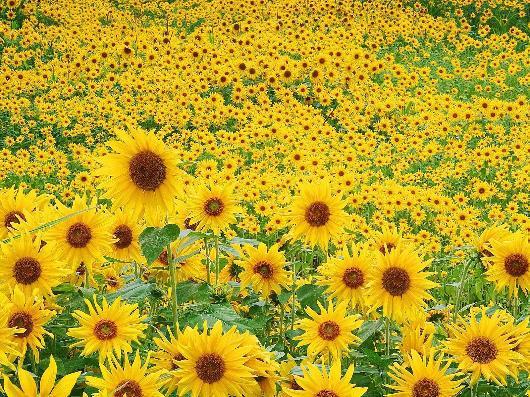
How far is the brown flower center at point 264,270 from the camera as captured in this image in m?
3.16

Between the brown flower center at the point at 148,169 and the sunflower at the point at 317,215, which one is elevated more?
the brown flower center at the point at 148,169

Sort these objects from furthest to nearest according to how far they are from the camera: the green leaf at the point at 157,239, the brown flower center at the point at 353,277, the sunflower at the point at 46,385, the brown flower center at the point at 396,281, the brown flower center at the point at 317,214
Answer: the brown flower center at the point at 317,214
the brown flower center at the point at 353,277
the brown flower center at the point at 396,281
the green leaf at the point at 157,239
the sunflower at the point at 46,385

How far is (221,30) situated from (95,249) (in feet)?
34.3

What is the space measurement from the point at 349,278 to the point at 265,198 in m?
4.40

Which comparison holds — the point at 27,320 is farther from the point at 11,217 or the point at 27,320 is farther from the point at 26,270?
the point at 11,217

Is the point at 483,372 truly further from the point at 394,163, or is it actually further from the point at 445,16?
the point at 445,16

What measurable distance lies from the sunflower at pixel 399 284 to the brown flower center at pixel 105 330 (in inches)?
34.7

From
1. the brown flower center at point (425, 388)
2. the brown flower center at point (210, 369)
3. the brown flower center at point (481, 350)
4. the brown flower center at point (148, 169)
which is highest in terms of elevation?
the brown flower center at point (148, 169)

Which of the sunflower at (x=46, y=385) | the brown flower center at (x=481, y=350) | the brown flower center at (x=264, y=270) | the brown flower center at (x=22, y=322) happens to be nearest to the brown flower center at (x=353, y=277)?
the brown flower center at (x=264, y=270)

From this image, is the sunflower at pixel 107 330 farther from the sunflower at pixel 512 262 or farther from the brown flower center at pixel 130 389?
the sunflower at pixel 512 262

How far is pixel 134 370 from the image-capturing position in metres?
1.95

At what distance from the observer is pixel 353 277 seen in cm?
284

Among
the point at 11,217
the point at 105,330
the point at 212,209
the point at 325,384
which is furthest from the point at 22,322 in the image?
the point at 212,209

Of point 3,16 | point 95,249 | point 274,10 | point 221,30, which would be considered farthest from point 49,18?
point 95,249
